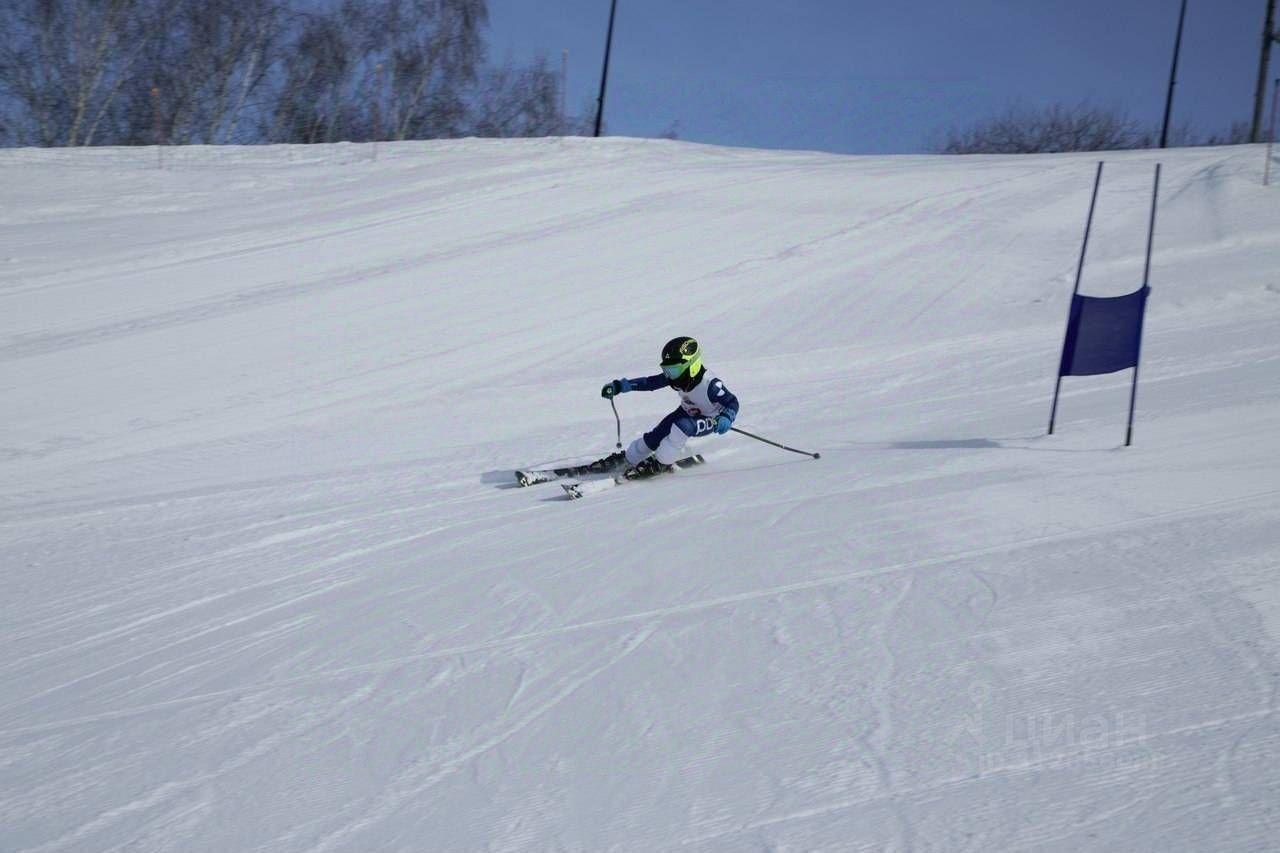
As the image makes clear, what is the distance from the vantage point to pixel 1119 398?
1089 centimetres

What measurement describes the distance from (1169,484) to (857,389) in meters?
5.29

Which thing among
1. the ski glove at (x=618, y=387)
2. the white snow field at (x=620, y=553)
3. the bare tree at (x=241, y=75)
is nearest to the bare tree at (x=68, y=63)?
the bare tree at (x=241, y=75)

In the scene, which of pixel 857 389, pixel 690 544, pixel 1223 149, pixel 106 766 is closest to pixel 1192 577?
pixel 690 544

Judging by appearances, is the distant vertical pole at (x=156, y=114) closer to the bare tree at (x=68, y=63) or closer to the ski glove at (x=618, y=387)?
the bare tree at (x=68, y=63)

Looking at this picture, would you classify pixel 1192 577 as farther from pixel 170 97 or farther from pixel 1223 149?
pixel 170 97

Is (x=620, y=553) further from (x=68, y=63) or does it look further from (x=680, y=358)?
(x=68, y=63)

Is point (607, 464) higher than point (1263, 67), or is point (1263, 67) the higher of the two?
point (1263, 67)

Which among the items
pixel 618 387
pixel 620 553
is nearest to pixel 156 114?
pixel 618 387

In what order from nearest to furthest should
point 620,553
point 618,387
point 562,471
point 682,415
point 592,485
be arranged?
point 620,553 → point 592,485 → point 682,415 → point 562,471 → point 618,387

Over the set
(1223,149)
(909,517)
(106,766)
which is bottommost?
(106,766)

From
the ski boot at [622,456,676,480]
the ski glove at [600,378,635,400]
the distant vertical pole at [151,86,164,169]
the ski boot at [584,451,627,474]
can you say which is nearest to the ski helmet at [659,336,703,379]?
the ski glove at [600,378,635,400]

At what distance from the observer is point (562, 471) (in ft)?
29.8

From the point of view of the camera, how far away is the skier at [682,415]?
8.76m

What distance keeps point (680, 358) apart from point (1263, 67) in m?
33.4
